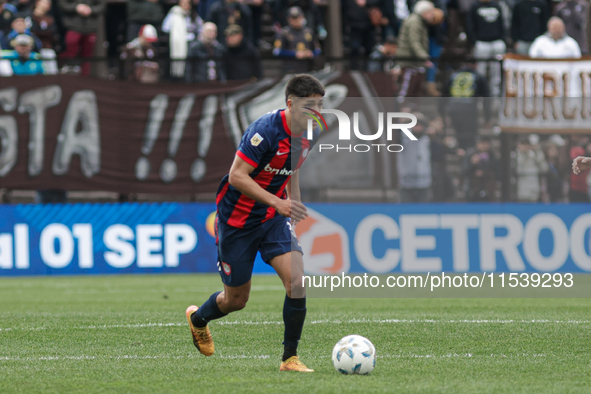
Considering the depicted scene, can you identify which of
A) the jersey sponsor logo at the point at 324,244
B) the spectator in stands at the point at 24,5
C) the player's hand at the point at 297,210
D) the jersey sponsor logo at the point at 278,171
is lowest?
the jersey sponsor logo at the point at 324,244

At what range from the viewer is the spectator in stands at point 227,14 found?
54.6 ft

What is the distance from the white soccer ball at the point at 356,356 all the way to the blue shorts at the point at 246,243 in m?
0.83

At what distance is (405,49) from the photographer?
16.7 metres

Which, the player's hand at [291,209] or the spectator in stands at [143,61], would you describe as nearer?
the player's hand at [291,209]

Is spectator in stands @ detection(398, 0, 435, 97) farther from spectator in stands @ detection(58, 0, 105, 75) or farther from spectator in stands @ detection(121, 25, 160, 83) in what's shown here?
spectator in stands @ detection(58, 0, 105, 75)

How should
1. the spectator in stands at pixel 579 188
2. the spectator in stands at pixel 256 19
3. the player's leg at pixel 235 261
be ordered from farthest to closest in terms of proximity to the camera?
the spectator in stands at pixel 256 19 → the spectator in stands at pixel 579 188 → the player's leg at pixel 235 261

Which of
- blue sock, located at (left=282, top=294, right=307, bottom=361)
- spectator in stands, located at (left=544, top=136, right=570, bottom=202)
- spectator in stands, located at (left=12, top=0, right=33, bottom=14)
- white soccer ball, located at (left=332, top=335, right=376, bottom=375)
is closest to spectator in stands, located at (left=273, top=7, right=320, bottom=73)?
spectator in stands, located at (left=544, top=136, right=570, bottom=202)

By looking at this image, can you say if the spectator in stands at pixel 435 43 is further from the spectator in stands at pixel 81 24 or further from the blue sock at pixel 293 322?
the blue sock at pixel 293 322

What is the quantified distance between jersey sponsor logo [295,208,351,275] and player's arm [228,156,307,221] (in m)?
8.84

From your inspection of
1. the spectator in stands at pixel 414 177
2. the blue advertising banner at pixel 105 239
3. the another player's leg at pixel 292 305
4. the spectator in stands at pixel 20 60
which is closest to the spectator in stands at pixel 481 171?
the spectator in stands at pixel 414 177

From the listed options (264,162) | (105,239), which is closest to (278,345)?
(264,162)

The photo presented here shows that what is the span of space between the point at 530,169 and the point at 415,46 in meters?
3.10

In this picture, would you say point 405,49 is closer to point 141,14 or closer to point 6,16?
point 141,14

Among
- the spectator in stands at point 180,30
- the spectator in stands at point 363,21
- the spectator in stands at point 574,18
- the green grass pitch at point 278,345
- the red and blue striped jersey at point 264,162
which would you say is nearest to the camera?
the green grass pitch at point 278,345
